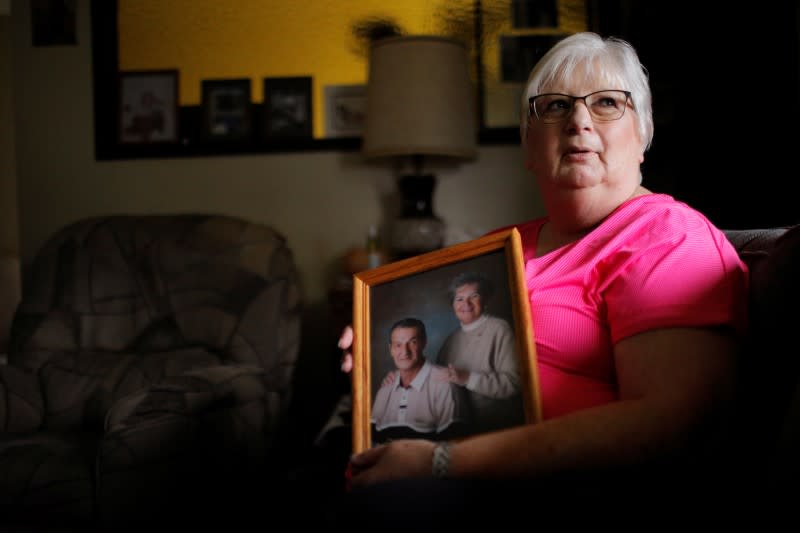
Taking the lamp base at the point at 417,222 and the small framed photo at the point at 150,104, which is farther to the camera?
the small framed photo at the point at 150,104

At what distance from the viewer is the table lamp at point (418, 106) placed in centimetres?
244

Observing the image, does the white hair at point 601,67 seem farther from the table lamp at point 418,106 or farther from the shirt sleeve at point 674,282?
the table lamp at point 418,106

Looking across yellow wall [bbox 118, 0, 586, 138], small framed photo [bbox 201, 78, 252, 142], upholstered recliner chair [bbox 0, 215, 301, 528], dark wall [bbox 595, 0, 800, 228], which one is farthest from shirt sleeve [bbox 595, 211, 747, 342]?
small framed photo [bbox 201, 78, 252, 142]

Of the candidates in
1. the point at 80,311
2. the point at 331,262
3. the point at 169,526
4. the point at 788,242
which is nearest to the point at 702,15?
the point at 788,242

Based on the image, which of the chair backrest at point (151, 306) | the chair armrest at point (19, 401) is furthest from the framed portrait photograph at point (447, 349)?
the chair armrest at point (19, 401)

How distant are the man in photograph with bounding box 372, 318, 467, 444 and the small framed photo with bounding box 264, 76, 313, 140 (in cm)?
209

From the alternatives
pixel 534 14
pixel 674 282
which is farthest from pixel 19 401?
pixel 534 14

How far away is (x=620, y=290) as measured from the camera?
2.87 ft

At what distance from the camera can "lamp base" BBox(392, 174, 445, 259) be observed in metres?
2.57

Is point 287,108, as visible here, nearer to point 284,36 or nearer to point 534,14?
point 284,36

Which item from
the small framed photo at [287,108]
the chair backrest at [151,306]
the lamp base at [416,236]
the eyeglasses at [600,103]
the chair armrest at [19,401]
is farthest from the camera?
the small framed photo at [287,108]

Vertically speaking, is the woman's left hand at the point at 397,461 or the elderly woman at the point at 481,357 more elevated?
the elderly woman at the point at 481,357

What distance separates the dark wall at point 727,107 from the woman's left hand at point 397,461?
1.18 meters

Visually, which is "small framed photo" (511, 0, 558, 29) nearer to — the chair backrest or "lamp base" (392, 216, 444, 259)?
"lamp base" (392, 216, 444, 259)
